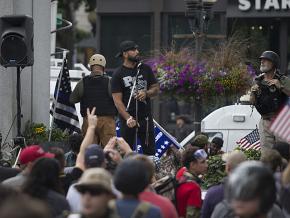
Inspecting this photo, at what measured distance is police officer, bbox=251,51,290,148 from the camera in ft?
46.5

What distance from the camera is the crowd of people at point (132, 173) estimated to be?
278 inches

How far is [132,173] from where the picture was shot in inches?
304

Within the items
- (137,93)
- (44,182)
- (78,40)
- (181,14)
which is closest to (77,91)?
(137,93)

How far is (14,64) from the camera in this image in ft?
53.7

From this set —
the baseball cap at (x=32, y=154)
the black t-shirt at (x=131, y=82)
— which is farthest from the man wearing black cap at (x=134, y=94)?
the baseball cap at (x=32, y=154)

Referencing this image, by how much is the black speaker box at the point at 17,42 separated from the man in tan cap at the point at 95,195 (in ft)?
28.8

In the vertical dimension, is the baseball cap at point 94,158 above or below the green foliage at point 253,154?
above

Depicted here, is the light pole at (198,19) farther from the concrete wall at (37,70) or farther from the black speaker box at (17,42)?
the black speaker box at (17,42)

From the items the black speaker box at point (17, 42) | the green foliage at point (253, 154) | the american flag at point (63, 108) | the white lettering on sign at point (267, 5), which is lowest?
the green foliage at point (253, 154)

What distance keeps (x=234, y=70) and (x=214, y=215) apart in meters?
12.1

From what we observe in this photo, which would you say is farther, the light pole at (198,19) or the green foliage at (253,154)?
the light pole at (198,19)

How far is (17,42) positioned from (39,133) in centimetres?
183

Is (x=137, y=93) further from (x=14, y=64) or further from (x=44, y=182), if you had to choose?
(x=44, y=182)

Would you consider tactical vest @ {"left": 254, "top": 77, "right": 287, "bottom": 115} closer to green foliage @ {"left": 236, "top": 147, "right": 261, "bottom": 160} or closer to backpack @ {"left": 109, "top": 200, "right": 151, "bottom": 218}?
green foliage @ {"left": 236, "top": 147, "right": 261, "bottom": 160}
